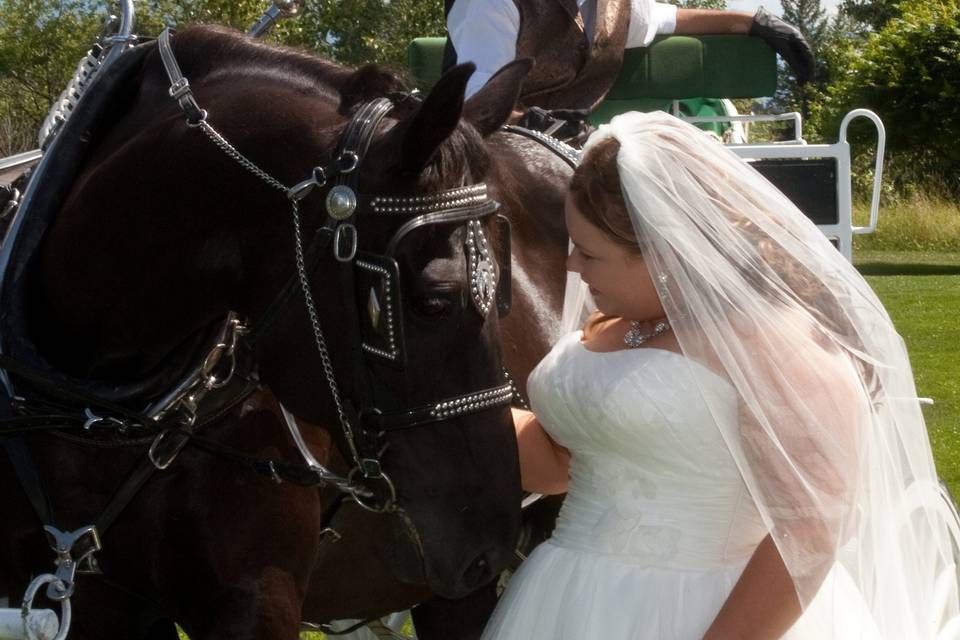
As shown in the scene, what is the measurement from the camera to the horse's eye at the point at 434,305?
2113mm

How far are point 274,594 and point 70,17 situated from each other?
15.8 m

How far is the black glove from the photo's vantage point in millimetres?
4922

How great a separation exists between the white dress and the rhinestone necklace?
0.05m

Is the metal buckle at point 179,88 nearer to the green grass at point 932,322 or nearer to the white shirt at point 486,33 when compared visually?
the white shirt at point 486,33

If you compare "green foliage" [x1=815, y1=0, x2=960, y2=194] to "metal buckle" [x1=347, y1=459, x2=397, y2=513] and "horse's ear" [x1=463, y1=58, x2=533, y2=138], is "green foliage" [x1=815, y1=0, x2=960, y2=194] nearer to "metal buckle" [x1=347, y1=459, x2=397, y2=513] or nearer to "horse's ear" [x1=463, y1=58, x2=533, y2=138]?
"horse's ear" [x1=463, y1=58, x2=533, y2=138]

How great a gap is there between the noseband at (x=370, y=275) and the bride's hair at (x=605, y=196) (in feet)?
0.52

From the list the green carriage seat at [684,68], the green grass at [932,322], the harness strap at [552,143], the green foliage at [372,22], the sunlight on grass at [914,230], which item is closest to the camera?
the harness strap at [552,143]

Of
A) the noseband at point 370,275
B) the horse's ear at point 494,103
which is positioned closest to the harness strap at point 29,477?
the noseband at point 370,275

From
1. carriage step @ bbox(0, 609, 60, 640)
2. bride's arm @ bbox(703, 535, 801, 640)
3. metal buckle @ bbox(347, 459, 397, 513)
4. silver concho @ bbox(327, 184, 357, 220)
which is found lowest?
bride's arm @ bbox(703, 535, 801, 640)

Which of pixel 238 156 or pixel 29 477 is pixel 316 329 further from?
pixel 29 477

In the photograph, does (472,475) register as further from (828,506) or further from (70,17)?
(70,17)

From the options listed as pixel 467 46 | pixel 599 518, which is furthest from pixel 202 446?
pixel 467 46

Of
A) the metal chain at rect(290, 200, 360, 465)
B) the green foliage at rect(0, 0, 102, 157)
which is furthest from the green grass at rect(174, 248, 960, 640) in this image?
the green foliage at rect(0, 0, 102, 157)

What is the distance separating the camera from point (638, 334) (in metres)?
2.33
